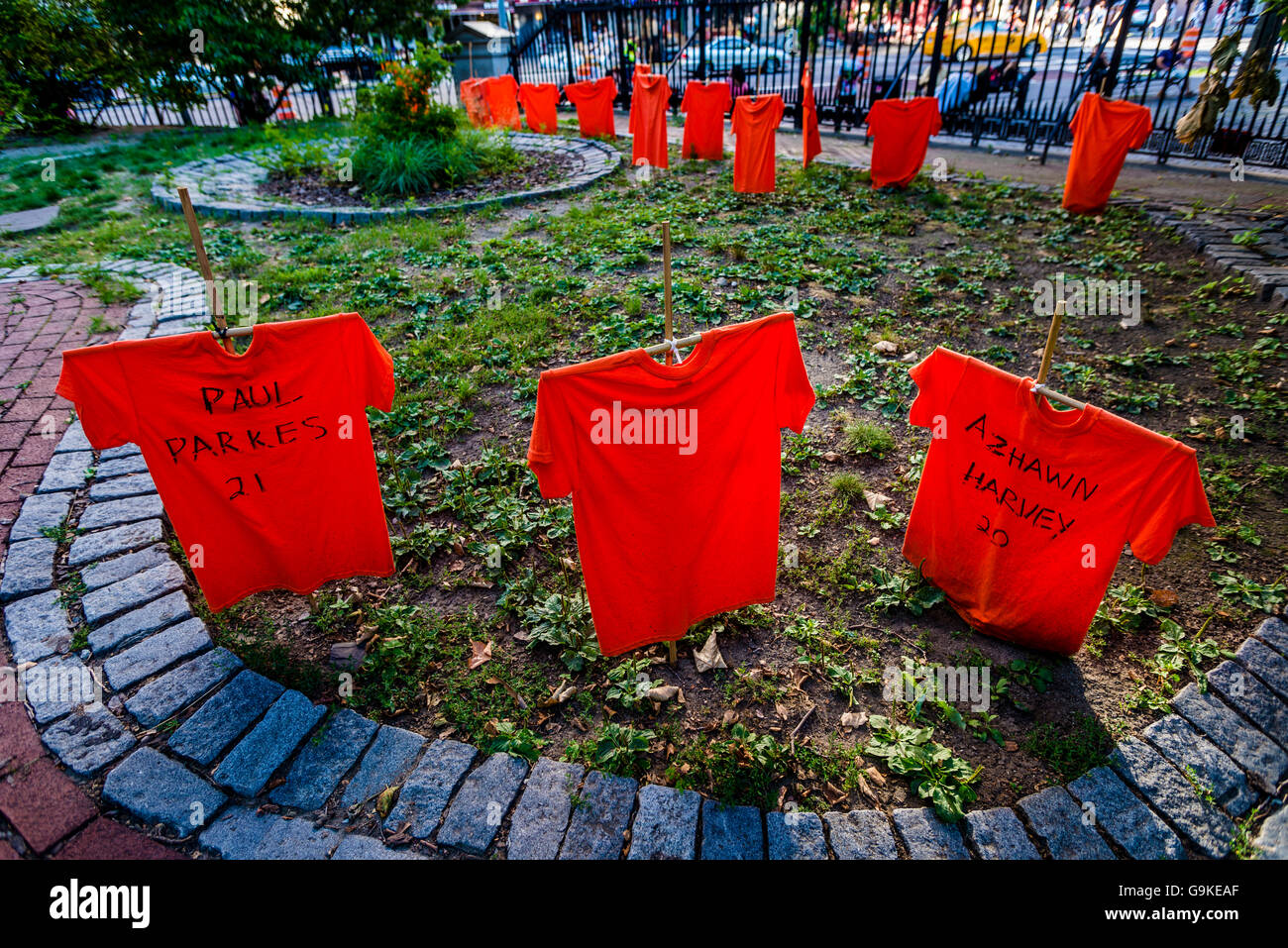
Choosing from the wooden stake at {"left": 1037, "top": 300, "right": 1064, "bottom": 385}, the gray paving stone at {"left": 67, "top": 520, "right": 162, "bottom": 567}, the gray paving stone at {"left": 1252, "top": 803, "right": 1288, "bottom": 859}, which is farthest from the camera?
the gray paving stone at {"left": 67, "top": 520, "right": 162, "bottom": 567}

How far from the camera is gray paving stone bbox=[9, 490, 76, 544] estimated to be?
12.2ft

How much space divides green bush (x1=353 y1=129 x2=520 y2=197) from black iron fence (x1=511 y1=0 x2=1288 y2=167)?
4.69 metres

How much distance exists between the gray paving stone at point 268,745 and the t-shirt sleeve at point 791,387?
7.95 ft

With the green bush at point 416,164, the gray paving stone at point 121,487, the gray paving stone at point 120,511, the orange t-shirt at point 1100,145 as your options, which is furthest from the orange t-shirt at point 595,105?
the gray paving stone at point 120,511

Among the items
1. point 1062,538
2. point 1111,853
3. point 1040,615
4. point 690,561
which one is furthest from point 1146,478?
point 690,561

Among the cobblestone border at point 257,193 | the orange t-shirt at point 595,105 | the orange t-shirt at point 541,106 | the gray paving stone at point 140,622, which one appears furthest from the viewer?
the orange t-shirt at point 541,106

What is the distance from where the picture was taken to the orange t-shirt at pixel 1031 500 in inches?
101

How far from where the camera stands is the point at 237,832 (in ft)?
8.02

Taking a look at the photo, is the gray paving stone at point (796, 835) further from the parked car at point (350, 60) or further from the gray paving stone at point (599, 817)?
the parked car at point (350, 60)

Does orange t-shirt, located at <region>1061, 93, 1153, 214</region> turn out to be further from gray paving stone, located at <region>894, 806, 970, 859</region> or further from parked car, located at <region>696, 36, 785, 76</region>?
parked car, located at <region>696, 36, 785, 76</region>

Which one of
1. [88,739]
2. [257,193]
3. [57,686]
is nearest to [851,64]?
[257,193]

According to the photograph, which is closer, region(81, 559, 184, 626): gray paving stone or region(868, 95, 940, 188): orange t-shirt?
region(81, 559, 184, 626): gray paving stone

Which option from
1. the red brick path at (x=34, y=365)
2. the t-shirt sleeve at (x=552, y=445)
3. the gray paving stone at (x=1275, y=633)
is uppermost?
the t-shirt sleeve at (x=552, y=445)

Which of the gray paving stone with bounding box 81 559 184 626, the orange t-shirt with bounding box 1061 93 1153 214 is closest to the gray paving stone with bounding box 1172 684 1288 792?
the gray paving stone with bounding box 81 559 184 626
